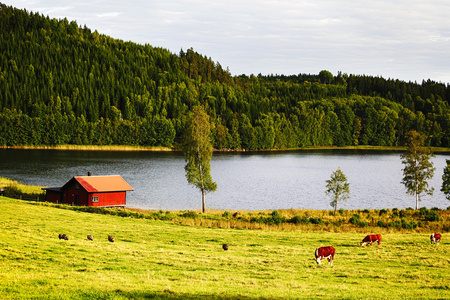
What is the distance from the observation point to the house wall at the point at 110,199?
54309 millimetres

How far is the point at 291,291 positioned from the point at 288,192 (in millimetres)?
63824

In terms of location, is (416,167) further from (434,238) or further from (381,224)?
(434,238)

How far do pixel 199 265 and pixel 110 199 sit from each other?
121ft

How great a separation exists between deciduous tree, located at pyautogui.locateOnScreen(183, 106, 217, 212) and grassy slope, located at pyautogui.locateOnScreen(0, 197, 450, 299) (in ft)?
79.1

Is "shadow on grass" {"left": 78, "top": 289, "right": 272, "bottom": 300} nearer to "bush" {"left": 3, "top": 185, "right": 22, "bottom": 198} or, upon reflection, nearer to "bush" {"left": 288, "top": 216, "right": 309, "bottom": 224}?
"bush" {"left": 288, "top": 216, "right": 309, "bottom": 224}

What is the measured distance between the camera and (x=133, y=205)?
60.4 meters

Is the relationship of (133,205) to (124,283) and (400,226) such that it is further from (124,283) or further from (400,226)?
(124,283)

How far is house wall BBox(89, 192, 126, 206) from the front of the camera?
5431 cm

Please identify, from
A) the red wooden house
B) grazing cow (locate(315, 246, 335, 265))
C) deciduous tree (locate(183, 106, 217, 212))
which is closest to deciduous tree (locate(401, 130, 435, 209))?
deciduous tree (locate(183, 106, 217, 212))

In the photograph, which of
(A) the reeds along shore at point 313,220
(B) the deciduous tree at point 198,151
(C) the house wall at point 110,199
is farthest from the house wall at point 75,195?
(B) the deciduous tree at point 198,151

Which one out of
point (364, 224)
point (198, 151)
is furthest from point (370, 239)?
point (198, 151)

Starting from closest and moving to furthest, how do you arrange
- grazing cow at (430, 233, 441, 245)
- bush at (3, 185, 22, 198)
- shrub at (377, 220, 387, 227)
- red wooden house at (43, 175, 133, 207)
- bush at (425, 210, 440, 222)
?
1. grazing cow at (430, 233, 441, 245)
2. shrub at (377, 220, 387, 227)
3. bush at (425, 210, 440, 222)
4. red wooden house at (43, 175, 133, 207)
5. bush at (3, 185, 22, 198)

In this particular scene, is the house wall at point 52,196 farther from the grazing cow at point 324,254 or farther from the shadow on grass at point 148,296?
the shadow on grass at point 148,296

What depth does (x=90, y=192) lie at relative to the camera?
173ft
